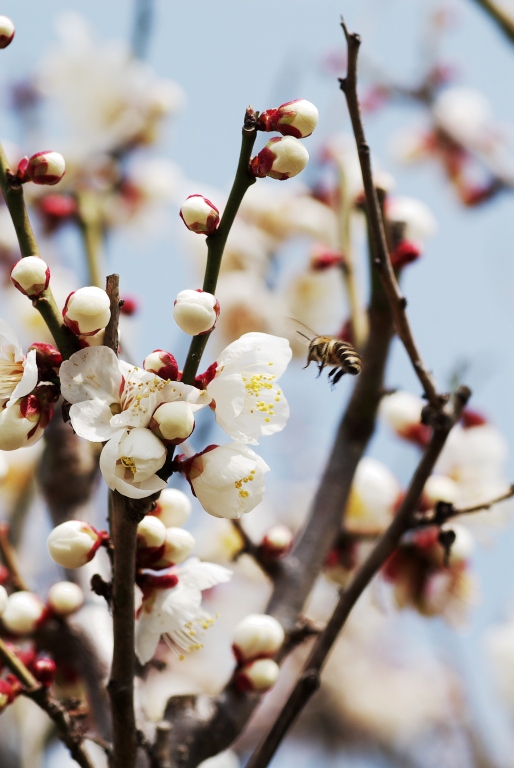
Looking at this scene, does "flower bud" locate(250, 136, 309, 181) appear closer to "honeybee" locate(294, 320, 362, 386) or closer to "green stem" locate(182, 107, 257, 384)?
"green stem" locate(182, 107, 257, 384)

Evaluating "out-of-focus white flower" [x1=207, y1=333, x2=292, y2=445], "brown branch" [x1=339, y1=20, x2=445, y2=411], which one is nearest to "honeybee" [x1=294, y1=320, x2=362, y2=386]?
"brown branch" [x1=339, y1=20, x2=445, y2=411]

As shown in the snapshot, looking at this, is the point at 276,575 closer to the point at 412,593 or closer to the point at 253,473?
the point at 412,593

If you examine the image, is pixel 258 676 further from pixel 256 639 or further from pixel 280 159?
pixel 280 159

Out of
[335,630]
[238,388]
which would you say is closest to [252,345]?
[238,388]

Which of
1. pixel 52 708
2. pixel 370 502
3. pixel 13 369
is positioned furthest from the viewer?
pixel 370 502

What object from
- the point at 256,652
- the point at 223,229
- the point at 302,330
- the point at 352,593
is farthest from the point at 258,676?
the point at 223,229

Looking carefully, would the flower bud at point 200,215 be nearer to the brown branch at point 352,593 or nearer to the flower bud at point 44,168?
the flower bud at point 44,168
